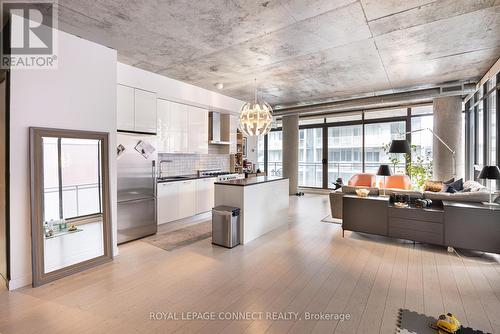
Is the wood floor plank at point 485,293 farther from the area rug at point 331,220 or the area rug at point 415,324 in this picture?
the area rug at point 331,220

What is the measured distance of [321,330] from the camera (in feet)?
6.79

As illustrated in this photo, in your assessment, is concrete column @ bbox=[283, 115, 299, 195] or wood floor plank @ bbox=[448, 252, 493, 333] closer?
wood floor plank @ bbox=[448, 252, 493, 333]

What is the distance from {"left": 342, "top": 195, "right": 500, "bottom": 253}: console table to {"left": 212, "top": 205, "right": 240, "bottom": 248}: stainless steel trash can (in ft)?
6.41

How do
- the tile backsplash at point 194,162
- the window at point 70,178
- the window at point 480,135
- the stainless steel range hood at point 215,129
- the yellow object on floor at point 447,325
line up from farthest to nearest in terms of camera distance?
the stainless steel range hood at point 215,129 → the tile backsplash at point 194,162 → the window at point 480,135 → the window at point 70,178 → the yellow object on floor at point 447,325

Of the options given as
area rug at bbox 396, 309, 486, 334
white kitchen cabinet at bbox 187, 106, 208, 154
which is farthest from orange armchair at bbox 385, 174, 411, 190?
white kitchen cabinet at bbox 187, 106, 208, 154

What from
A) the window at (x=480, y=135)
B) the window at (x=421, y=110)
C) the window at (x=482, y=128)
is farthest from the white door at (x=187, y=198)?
the window at (x=421, y=110)

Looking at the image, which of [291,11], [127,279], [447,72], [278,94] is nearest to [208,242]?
[127,279]

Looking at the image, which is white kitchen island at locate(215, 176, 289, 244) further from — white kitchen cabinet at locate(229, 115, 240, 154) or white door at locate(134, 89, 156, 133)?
white kitchen cabinet at locate(229, 115, 240, 154)

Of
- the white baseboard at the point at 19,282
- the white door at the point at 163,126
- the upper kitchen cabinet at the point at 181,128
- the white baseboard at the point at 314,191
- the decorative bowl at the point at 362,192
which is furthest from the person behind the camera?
the white baseboard at the point at 314,191

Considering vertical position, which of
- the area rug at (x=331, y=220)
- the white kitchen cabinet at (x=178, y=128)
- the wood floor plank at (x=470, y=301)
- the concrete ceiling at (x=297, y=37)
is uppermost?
the concrete ceiling at (x=297, y=37)

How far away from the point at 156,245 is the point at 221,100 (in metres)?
3.91

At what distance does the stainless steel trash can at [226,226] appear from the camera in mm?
3949

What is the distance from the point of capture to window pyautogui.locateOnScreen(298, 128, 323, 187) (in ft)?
32.0

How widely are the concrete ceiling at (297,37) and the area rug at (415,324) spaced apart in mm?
3078
